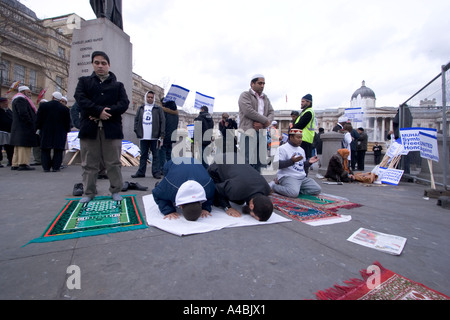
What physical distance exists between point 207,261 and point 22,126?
694cm

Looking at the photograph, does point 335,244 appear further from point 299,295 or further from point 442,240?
point 442,240

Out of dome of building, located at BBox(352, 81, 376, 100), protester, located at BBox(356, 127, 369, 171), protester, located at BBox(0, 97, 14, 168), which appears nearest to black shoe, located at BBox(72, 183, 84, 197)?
protester, located at BBox(0, 97, 14, 168)

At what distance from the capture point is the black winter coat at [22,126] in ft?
19.6

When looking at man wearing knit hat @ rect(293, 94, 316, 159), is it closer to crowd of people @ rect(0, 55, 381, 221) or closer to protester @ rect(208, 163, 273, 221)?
crowd of people @ rect(0, 55, 381, 221)

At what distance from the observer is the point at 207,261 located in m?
1.66

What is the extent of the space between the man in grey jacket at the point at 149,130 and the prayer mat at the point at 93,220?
A: 2198 mm

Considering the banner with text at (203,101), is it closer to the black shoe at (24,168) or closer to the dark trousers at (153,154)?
the dark trousers at (153,154)

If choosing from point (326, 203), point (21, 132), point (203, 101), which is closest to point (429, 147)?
point (326, 203)

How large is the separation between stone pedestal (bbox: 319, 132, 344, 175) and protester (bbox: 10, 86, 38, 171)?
8.62 m

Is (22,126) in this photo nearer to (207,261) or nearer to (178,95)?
(178,95)

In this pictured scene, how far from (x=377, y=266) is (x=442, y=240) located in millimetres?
1235

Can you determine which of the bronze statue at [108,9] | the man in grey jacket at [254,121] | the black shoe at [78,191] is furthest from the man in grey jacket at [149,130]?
the bronze statue at [108,9]
